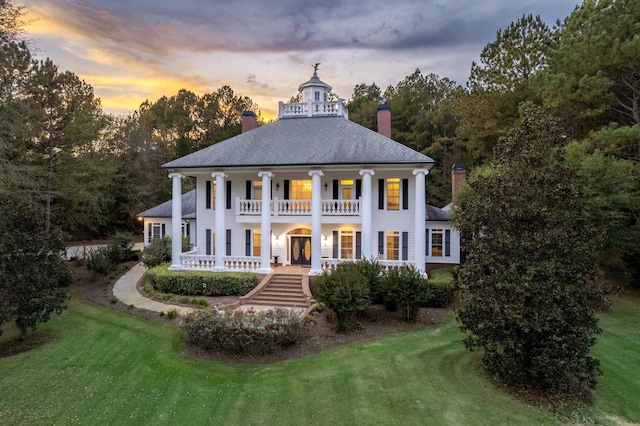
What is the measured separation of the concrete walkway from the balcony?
47.1 ft

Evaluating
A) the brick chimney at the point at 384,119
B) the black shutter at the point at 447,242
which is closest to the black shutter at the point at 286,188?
the brick chimney at the point at 384,119

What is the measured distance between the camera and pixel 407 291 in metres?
13.4

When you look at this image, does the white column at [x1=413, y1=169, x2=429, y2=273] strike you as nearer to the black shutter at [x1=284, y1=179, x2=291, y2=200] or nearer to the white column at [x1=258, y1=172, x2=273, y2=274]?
the black shutter at [x1=284, y1=179, x2=291, y2=200]

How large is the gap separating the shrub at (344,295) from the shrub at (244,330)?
4.90ft

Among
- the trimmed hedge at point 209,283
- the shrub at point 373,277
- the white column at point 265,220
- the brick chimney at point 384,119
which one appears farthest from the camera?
the brick chimney at point 384,119

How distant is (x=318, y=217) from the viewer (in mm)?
18672

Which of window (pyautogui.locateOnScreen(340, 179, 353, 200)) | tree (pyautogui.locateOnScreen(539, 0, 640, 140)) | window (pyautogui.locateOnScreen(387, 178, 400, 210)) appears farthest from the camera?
window (pyautogui.locateOnScreen(340, 179, 353, 200))

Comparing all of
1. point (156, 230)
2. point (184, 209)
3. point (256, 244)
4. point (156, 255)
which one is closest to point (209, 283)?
point (256, 244)

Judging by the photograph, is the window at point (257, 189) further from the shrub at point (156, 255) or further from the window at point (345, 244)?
A: the shrub at point (156, 255)

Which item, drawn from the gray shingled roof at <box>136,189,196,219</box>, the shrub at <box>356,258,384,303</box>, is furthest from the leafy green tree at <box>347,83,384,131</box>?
the shrub at <box>356,258,384,303</box>

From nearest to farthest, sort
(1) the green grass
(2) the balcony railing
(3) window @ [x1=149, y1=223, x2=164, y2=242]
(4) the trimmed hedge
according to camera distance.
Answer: (1) the green grass → (4) the trimmed hedge → (2) the balcony railing → (3) window @ [x1=149, y1=223, x2=164, y2=242]

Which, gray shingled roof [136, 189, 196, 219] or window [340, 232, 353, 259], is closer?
window [340, 232, 353, 259]

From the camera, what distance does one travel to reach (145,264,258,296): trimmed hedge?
1734 centimetres

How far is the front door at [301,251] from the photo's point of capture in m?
21.0
